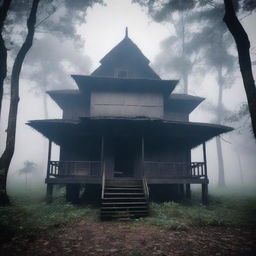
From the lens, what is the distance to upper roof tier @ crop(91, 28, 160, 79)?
18.7m

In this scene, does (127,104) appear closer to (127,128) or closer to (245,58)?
(127,128)

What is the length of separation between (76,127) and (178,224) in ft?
30.6

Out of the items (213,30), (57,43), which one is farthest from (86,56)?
(213,30)

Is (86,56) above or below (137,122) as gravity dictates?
above

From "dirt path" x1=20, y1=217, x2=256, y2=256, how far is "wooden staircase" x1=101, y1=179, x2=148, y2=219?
150 centimetres

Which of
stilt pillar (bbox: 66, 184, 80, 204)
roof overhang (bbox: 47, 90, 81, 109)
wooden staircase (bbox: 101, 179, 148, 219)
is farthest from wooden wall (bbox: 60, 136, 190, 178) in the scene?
roof overhang (bbox: 47, 90, 81, 109)

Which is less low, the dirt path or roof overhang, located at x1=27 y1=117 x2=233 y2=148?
roof overhang, located at x1=27 y1=117 x2=233 y2=148

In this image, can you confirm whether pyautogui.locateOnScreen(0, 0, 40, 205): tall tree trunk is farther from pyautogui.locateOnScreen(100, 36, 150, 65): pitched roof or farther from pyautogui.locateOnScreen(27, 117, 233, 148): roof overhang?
pyautogui.locateOnScreen(100, 36, 150, 65): pitched roof

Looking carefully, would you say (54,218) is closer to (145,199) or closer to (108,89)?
(145,199)

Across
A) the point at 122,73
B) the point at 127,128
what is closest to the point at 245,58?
the point at 127,128

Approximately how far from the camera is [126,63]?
19.1 meters

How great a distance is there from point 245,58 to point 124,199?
8904 millimetres

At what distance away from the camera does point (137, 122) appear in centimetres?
1426

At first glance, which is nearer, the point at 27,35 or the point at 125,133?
the point at 27,35
